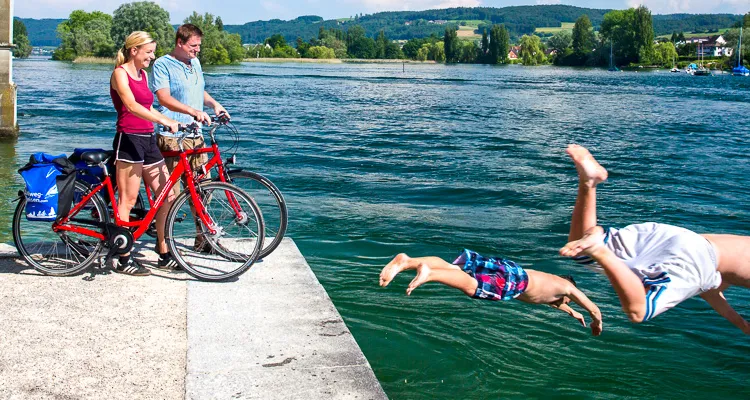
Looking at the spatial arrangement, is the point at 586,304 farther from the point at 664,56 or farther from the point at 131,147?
the point at 664,56

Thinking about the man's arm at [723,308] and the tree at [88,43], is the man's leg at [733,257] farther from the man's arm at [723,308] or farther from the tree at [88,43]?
the tree at [88,43]

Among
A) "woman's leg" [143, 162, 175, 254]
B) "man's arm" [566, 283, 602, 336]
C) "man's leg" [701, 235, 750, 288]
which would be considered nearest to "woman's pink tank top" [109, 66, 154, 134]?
"woman's leg" [143, 162, 175, 254]

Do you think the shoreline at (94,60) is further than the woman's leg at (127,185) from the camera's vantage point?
Yes

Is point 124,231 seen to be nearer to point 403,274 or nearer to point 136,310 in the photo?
point 136,310

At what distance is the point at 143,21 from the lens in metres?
135

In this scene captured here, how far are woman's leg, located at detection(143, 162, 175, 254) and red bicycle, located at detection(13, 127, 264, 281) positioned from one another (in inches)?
2.6

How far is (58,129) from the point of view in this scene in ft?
77.1

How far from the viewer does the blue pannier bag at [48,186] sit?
5.79m

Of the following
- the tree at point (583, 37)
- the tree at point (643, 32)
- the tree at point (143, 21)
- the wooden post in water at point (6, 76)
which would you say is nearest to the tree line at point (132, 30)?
the tree at point (143, 21)

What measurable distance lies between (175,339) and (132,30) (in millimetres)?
147304

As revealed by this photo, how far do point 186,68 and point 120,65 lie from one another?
0.67m

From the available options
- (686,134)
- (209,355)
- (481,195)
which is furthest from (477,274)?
(686,134)

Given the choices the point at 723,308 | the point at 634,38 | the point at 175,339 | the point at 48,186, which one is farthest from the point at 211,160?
the point at 634,38

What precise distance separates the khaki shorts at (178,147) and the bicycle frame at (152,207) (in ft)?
1.05
